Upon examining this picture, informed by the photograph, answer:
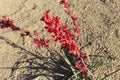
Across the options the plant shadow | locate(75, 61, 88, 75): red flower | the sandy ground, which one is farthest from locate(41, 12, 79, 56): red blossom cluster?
the sandy ground

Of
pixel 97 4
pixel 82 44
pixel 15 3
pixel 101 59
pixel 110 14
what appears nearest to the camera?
pixel 101 59

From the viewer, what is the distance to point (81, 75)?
3.33 metres

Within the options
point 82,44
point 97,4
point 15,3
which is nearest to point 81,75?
point 82,44

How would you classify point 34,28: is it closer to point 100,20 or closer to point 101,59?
point 100,20

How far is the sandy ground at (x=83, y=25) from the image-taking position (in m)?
3.70

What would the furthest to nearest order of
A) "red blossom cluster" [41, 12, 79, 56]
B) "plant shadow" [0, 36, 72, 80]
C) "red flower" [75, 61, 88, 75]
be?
"plant shadow" [0, 36, 72, 80], "red flower" [75, 61, 88, 75], "red blossom cluster" [41, 12, 79, 56]

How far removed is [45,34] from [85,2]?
882 millimetres

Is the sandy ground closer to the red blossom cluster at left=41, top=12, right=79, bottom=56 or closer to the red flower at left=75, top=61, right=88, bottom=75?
the red flower at left=75, top=61, right=88, bottom=75

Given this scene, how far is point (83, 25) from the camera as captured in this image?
4160mm

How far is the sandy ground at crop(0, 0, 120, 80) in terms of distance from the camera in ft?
12.1

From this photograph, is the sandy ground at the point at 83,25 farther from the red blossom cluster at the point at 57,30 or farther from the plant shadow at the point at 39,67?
the red blossom cluster at the point at 57,30

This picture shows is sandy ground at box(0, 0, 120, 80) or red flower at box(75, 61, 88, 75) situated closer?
red flower at box(75, 61, 88, 75)

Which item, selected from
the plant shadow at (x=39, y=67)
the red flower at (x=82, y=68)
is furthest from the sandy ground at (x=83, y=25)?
the red flower at (x=82, y=68)

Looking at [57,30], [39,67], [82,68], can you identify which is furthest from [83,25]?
[57,30]
